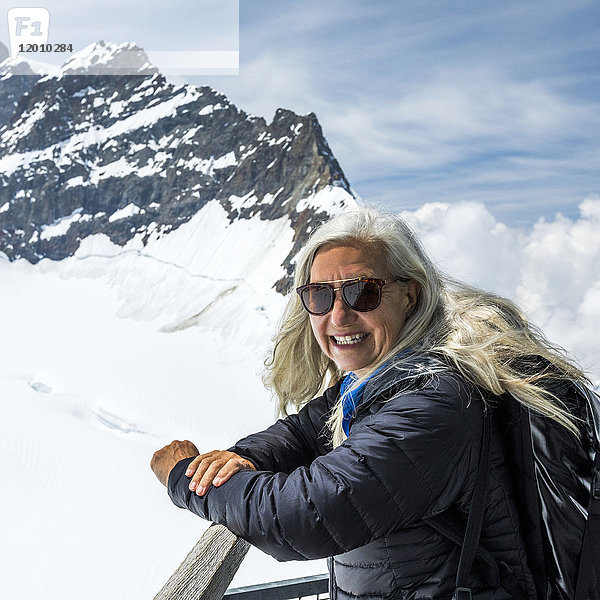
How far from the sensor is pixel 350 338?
1.25 m

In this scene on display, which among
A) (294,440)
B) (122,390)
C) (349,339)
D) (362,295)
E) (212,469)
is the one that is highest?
(362,295)

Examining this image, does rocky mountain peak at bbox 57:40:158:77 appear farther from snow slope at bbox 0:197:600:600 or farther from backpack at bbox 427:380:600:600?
backpack at bbox 427:380:600:600

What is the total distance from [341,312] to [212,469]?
1.17ft

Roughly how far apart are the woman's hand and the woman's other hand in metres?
0.09

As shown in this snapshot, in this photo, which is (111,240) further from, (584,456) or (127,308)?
(584,456)

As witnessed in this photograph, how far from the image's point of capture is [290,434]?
1386mm

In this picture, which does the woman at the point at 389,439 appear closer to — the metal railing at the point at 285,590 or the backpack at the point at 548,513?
the backpack at the point at 548,513

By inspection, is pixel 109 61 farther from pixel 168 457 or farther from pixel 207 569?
pixel 207 569

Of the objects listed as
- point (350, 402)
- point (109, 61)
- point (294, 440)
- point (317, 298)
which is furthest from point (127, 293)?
point (350, 402)

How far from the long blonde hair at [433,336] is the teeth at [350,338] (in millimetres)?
61

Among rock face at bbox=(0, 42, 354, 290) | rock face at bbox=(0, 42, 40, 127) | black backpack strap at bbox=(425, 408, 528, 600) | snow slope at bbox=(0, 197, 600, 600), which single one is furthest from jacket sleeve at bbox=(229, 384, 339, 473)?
rock face at bbox=(0, 42, 40, 127)

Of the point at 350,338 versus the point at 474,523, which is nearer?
the point at 474,523

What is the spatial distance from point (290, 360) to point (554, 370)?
0.62 m

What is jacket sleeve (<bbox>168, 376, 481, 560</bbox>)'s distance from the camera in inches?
35.1
